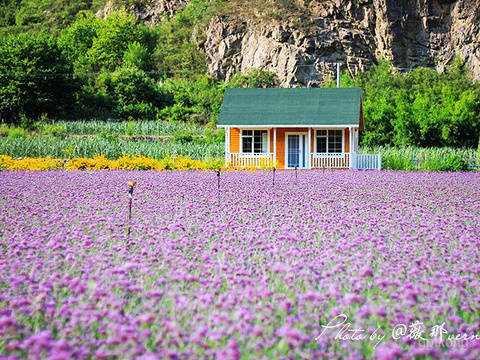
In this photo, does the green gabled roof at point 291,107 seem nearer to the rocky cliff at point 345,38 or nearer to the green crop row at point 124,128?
the green crop row at point 124,128

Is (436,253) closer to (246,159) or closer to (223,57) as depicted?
(246,159)

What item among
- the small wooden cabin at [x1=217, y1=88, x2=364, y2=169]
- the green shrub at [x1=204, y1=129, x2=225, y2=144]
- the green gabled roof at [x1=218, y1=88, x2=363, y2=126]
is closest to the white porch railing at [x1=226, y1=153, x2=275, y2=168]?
the small wooden cabin at [x1=217, y1=88, x2=364, y2=169]

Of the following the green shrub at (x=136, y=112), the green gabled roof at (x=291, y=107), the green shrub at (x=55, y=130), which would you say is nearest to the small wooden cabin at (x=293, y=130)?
the green gabled roof at (x=291, y=107)

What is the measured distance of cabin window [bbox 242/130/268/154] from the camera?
89.0 feet

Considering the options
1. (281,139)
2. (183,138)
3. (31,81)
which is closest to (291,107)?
(281,139)

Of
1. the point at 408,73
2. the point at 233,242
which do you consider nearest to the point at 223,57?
the point at 408,73

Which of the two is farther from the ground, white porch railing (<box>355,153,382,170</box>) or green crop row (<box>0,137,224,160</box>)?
green crop row (<box>0,137,224,160</box>)

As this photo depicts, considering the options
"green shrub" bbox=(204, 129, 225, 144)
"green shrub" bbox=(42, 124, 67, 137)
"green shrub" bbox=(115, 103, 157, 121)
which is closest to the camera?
"green shrub" bbox=(204, 129, 225, 144)

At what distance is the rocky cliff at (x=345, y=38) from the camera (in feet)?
189

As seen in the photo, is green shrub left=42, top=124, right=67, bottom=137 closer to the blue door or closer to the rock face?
the blue door

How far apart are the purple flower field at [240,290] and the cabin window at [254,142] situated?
20.0 m

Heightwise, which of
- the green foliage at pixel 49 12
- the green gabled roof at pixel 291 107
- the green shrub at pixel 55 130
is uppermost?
the green foliage at pixel 49 12

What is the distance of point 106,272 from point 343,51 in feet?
189

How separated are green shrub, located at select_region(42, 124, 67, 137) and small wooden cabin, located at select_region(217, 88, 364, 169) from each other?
41.0 feet
